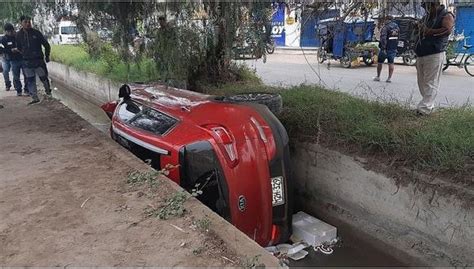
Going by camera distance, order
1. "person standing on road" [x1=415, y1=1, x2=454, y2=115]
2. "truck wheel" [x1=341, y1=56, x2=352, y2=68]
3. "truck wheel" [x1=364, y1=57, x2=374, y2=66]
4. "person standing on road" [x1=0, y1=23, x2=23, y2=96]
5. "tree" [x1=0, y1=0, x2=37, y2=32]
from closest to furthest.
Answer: "person standing on road" [x1=415, y1=1, x2=454, y2=115]
"tree" [x1=0, y1=0, x2=37, y2=32]
"person standing on road" [x1=0, y1=23, x2=23, y2=96]
"truck wheel" [x1=341, y1=56, x2=352, y2=68]
"truck wheel" [x1=364, y1=57, x2=374, y2=66]

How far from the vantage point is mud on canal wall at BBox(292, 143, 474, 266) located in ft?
13.2

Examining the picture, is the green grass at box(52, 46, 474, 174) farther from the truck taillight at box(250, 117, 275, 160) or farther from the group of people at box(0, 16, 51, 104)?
the group of people at box(0, 16, 51, 104)

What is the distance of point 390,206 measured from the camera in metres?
4.63

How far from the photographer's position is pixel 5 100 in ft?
32.4

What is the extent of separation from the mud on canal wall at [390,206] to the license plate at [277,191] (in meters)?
1.02

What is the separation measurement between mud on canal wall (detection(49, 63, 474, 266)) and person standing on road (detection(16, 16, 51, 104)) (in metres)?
6.40

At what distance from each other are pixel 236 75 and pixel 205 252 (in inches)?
273

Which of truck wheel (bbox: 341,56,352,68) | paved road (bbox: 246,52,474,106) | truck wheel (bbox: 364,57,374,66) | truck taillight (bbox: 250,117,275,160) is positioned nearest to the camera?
truck taillight (bbox: 250,117,275,160)

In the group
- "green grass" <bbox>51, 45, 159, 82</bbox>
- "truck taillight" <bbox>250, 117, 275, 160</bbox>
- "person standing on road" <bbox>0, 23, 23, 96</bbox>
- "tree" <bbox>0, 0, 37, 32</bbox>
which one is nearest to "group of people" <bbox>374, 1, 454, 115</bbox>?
"truck taillight" <bbox>250, 117, 275, 160</bbox>

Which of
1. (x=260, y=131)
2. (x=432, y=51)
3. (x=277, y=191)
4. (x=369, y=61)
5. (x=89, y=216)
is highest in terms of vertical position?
(x=432, y=51)

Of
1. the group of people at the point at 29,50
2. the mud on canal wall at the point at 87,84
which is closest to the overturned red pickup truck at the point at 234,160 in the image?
the group of people at the point at 29,50

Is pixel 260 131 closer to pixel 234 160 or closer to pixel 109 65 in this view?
pixel 234 160

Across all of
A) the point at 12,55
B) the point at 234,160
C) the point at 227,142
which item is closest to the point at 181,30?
the point at 227,142

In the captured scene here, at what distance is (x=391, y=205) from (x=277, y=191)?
1.25m
